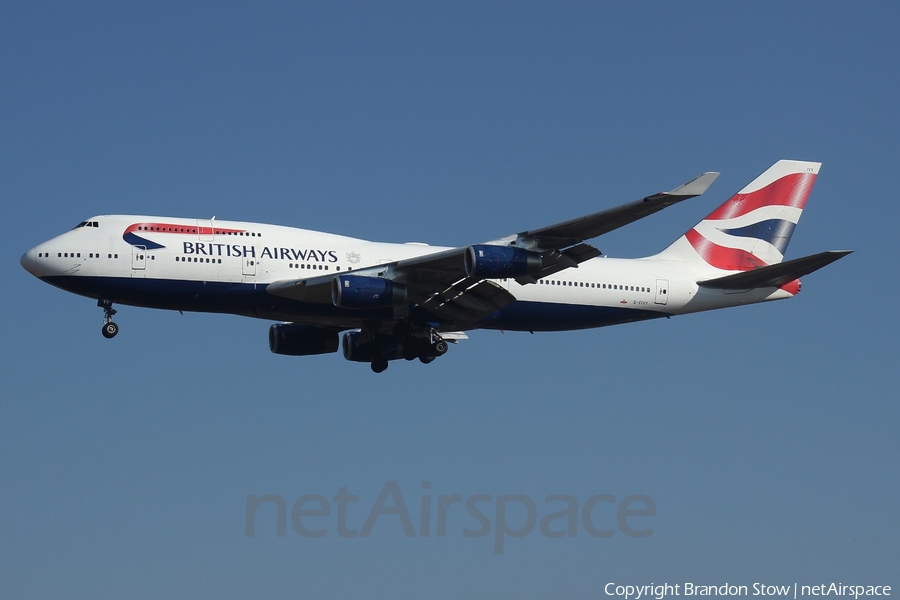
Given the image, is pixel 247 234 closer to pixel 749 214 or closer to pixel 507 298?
pixel 507 298

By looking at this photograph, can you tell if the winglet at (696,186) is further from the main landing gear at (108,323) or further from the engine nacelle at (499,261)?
the main landing gear at (108,323)

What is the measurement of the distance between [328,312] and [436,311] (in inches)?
154

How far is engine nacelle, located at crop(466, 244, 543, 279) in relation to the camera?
123 ft

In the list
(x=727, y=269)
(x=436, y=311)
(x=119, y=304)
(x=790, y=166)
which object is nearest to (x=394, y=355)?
(x=436, y=311)

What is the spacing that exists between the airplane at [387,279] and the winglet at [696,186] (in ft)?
3.41

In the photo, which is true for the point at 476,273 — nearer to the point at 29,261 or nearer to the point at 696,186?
the point at 696,186

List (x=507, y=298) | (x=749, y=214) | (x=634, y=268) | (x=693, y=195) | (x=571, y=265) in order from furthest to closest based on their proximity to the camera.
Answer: (x=749, y=214)
(x=634, y=268)
(x=507, y=298)
(x=571, y=265)
(x=693, y=195)

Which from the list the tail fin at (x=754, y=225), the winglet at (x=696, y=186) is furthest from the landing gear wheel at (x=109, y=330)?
the tail fin at (x=754, y=225)

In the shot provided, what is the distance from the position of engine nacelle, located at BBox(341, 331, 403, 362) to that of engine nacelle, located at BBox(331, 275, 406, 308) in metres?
3.97

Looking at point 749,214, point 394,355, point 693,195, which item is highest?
point 749,214

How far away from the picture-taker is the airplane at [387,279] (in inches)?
1529

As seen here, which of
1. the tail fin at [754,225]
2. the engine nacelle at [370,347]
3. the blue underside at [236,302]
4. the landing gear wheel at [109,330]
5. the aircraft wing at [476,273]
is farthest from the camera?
the tail fin at [754,225]

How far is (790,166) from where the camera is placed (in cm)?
4972

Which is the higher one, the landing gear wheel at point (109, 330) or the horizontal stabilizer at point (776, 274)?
the horizontal stabilizer at point (776, 274)
